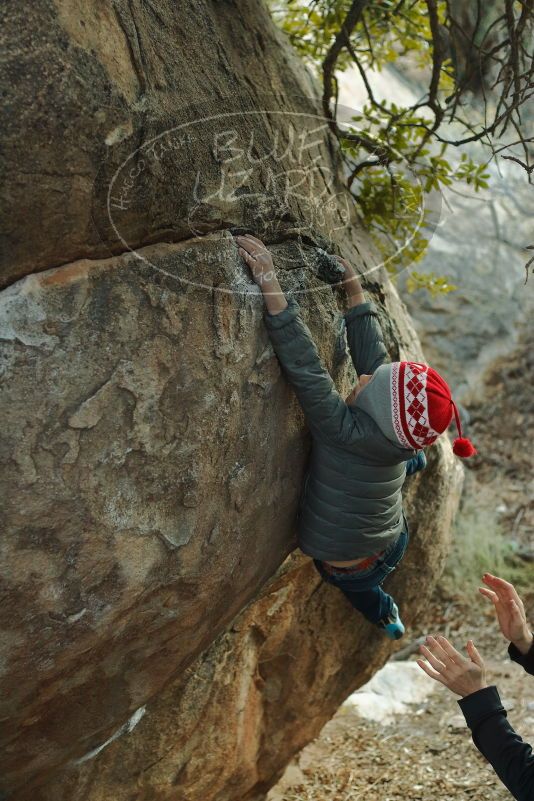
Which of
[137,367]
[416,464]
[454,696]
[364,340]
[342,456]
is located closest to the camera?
[137,367]

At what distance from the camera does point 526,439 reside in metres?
6.50

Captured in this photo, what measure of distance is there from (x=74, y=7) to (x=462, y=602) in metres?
4.67

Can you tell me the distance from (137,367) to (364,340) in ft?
3.04

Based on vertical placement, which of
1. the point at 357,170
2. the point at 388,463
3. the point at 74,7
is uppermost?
the point at 357,170

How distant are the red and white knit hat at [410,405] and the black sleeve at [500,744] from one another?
0.72 m

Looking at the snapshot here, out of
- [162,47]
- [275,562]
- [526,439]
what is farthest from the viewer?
[526,439]

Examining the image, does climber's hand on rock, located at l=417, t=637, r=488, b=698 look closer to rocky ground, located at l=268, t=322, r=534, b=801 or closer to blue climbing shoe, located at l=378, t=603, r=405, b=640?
blue climbing shoe, located at l=378, t=603, r=405, b=640

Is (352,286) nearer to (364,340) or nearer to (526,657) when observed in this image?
(364,340)

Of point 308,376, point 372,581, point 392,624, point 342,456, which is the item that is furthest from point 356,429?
point 392,624

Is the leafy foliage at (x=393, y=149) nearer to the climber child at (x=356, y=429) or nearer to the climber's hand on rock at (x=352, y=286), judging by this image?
the climber's hand on rock at (x=352, y=286)

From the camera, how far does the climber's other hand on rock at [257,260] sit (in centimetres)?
239

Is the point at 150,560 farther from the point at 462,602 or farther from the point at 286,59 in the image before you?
the point at 462,602

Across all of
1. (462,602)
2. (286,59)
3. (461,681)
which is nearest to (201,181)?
(286,59)

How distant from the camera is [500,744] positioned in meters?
2.14
